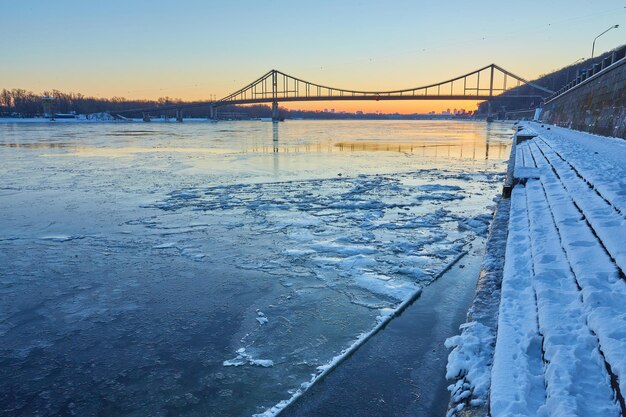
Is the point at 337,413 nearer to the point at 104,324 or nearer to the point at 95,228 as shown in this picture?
the point at 104,324

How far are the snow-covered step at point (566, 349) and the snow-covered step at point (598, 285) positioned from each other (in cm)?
5

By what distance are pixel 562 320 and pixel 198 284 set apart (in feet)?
9.95

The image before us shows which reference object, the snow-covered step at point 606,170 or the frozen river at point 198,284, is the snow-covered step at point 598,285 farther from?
the frozen river at point 198,284

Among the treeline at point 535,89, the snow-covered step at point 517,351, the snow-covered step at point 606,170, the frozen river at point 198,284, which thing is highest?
the treeline at point 535,89

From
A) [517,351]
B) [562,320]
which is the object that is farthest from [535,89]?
[517,351]

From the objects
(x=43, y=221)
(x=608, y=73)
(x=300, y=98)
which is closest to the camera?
(x=43, y=221)

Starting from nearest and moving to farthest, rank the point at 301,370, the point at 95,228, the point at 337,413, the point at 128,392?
the point at 337,413, the point at 128,392, the point at 301,370, the point at 95,228

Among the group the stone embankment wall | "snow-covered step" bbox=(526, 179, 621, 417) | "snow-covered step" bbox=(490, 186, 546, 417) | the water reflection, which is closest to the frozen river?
"snow-covered step" bbox=(490, 186, 546, 417)

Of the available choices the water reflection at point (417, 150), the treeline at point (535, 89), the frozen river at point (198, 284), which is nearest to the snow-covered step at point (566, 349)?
the frozen river at point (198, 284)

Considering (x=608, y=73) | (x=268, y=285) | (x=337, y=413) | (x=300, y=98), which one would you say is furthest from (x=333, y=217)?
(x=300, y=98)

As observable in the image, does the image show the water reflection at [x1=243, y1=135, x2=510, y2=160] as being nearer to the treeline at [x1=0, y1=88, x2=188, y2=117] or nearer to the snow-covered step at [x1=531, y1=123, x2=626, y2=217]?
the snow-covered step at [x1=531, y1=123, x2=626, y2=217]

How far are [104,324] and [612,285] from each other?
11.6 ft

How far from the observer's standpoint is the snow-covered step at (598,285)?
194cm

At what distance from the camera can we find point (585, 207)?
14.2 feet
